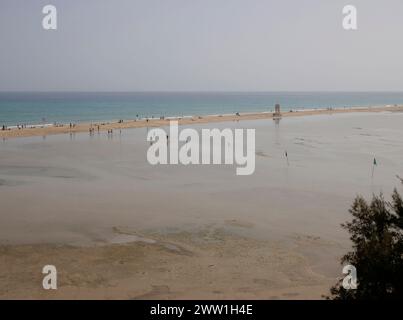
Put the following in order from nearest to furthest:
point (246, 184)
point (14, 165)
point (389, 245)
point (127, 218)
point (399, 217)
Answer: point (389, 245), point (399, 217), point (127, 218), point (246, 184), point (14, 165)

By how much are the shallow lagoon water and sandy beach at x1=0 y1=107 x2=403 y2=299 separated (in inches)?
3.2

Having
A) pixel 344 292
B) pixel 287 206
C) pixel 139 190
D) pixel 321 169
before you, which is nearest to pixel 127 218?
pixel 139 190

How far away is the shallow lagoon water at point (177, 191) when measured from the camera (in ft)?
67.6

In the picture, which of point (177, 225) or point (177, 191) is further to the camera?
point (177, 191)

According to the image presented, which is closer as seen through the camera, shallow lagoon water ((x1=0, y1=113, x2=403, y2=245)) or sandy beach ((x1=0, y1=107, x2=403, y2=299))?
sandy beach ((x1=0, y1=107, x2=403, y2=299))

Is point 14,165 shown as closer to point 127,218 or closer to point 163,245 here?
point 127,218

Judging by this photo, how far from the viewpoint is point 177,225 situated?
20828 millimetres

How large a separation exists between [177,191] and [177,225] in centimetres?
681

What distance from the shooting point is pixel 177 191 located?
27547 millimetres

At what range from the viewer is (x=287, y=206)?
2397 cm

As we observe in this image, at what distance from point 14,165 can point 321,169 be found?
2361 centimetres

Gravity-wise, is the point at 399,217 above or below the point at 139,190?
above

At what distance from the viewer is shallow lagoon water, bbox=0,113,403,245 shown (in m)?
20.6

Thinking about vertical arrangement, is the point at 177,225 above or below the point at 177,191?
below
